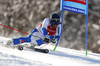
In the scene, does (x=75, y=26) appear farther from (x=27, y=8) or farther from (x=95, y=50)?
(x=27, y=8)

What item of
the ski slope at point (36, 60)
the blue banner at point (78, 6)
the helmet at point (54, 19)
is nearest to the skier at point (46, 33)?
the helmet at point (54, 19)

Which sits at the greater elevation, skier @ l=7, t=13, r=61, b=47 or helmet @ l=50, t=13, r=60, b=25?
helmet @ l=50, t=13, r=60, b=25

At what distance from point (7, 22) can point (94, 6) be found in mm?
6046

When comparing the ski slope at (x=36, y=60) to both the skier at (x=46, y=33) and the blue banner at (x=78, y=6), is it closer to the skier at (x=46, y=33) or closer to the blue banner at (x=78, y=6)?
the skier at (x=46, y=33)

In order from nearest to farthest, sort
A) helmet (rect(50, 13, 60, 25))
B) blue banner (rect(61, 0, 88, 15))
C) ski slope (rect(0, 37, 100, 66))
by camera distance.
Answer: ski slope (rect(0, 37, 100, 66)), helmet (rect(50, 13, 60, 25)), blue banner (rect(61, 0, 88, 15))

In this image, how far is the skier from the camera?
193 inches

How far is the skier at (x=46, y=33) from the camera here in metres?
4.90

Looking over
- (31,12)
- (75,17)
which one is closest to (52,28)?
(75,17)

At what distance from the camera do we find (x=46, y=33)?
16.2 ft

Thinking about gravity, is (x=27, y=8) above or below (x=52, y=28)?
above

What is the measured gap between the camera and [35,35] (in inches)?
212

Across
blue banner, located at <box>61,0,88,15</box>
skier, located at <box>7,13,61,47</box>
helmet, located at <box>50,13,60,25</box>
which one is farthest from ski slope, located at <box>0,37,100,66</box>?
blue banner, located at <box>61,0,88,15</box>

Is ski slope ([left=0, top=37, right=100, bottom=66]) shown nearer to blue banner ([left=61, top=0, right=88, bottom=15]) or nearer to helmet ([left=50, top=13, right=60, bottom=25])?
helmet ([left=50, top=13, right=60, bottom=25])

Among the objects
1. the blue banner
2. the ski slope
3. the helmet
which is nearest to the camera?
the ski slope
